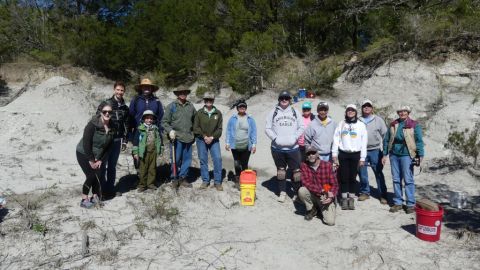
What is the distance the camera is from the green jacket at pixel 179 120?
5.64 m

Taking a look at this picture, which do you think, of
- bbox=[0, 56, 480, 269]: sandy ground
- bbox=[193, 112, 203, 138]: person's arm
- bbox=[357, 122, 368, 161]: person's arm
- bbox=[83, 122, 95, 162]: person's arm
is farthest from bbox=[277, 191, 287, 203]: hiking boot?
bbox=[83, 122, 95, 162]: person's arm

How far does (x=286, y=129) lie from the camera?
5.30 metres

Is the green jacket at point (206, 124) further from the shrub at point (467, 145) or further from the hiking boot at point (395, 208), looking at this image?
the shrub at point (467, 145)

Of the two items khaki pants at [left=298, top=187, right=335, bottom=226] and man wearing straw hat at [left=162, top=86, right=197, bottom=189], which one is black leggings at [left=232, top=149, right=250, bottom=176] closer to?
man wearing straw hat at [left=162, top=86, right=197, bottom=189]

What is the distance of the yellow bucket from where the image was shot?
18.0 ft

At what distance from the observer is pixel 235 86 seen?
16234 millimetres

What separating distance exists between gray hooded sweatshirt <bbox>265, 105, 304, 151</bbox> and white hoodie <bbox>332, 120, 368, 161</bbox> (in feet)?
1.87

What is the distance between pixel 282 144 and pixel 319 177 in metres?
0.73

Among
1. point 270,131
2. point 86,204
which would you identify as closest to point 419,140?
point 270,131

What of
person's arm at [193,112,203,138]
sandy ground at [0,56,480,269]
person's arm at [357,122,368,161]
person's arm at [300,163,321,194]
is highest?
person's arm at [193,112,203,138]

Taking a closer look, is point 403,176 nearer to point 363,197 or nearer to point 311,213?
point 363,197

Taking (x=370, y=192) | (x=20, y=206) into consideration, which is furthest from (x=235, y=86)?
(x=20, y=206)

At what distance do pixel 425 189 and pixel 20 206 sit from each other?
6100 millimetres

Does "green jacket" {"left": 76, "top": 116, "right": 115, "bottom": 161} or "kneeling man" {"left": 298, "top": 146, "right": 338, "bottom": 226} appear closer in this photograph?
"green jacket" {"left": 76, "top": 116, "right": 115, "bottom": 161}
